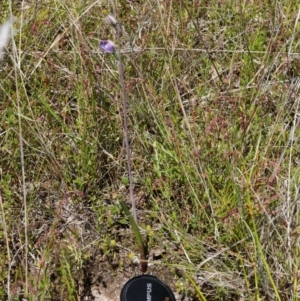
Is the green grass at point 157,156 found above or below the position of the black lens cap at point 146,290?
above

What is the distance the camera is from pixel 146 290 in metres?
1.59

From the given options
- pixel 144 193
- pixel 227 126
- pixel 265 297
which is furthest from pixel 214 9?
pixel 265 297

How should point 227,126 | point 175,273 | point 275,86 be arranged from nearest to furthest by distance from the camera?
point 175,273 < point 227,126 < point 275,86

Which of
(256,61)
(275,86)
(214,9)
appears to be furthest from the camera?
(214,9)

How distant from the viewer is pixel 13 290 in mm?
1608

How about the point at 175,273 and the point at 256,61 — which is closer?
the point at 175,273

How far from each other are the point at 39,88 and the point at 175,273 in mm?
953

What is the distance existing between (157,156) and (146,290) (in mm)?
500

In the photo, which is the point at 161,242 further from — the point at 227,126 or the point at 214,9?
the point at 214,9

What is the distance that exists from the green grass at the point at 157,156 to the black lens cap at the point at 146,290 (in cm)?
7

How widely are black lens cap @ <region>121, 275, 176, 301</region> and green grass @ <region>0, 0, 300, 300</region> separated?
72 mm

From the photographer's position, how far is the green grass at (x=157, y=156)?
1599 millimetres

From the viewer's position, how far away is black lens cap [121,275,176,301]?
5.17ft

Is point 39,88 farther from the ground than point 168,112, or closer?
farther from the ground
